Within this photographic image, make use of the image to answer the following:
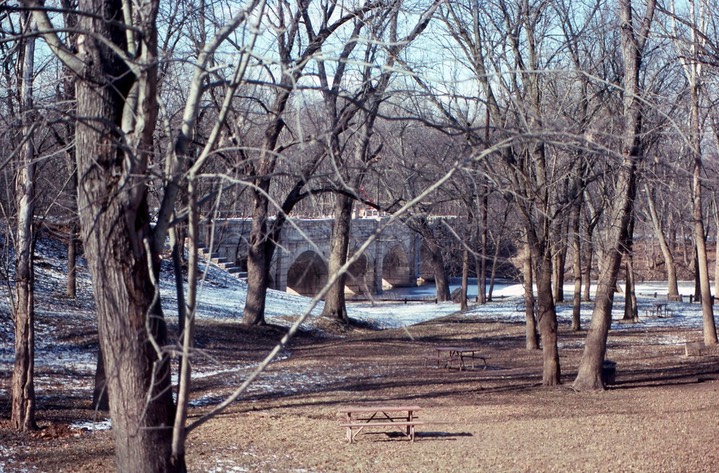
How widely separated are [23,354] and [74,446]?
4.06ft

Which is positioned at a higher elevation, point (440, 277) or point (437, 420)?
point (440, 277)

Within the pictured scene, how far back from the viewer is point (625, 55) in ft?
39.0

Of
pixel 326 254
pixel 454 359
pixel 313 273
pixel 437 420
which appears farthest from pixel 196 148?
pixel 313 273

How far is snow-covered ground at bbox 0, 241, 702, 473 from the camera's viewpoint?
553 inches

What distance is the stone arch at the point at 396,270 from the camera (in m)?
52.9

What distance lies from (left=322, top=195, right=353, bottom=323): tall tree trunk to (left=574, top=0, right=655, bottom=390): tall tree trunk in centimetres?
871

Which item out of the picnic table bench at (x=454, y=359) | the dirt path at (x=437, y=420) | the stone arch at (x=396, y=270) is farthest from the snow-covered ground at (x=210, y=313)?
the stone arch at (x=396, y=270)

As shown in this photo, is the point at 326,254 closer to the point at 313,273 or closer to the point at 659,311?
the point at 313,273

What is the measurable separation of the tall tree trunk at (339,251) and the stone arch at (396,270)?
2740 centimetres

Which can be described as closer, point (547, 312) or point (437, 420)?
point (437, 420)

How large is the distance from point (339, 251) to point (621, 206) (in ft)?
39.8

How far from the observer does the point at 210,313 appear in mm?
23859

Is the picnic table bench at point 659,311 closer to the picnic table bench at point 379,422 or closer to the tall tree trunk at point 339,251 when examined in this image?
the tall tree trunk at point 339,251

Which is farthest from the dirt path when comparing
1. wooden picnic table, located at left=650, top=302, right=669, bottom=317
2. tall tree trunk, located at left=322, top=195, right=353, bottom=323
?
wooden picnic table, located at left=650, top=302, right=669, bottom=317
